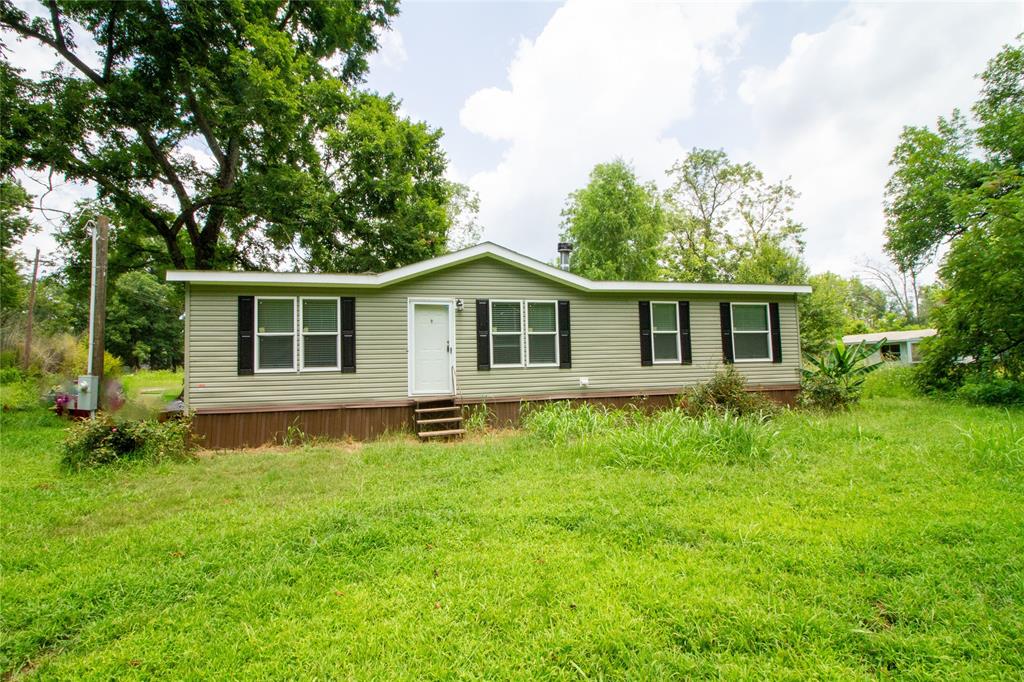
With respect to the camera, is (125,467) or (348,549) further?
(125,467)

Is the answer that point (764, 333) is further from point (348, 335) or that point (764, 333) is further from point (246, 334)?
point (246, 334)

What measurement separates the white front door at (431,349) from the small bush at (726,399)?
4898 mm

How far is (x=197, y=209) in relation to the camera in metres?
13.2

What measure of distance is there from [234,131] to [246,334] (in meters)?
8.05

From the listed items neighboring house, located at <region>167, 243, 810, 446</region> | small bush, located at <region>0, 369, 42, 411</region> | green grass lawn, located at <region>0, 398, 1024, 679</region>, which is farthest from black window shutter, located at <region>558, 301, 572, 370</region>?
small bush, located at <region>0, 369, 42, 411</region>

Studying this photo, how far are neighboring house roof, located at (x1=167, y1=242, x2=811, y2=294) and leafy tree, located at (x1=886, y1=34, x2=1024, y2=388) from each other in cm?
359

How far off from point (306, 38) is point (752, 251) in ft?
71.8

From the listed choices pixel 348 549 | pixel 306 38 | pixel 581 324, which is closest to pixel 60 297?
pixel 306 38

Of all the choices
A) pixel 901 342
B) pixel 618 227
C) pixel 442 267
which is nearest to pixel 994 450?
pixel 442 267

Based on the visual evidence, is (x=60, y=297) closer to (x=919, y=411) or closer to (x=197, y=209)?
(x=197, y=209)

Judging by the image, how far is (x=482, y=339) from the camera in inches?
360

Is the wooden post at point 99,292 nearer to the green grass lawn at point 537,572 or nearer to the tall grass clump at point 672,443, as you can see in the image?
the green grass lawn at point 537,572

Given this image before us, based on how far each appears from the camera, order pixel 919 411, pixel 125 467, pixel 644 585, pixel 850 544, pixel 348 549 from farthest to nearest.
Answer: pixel 919 411 < pixel 125 467 < pixel 348 549 < pixel 850 544 < pixel 644 585

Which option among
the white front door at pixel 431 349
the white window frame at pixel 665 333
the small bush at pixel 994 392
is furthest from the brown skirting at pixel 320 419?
the small bush at pixel 994 392
